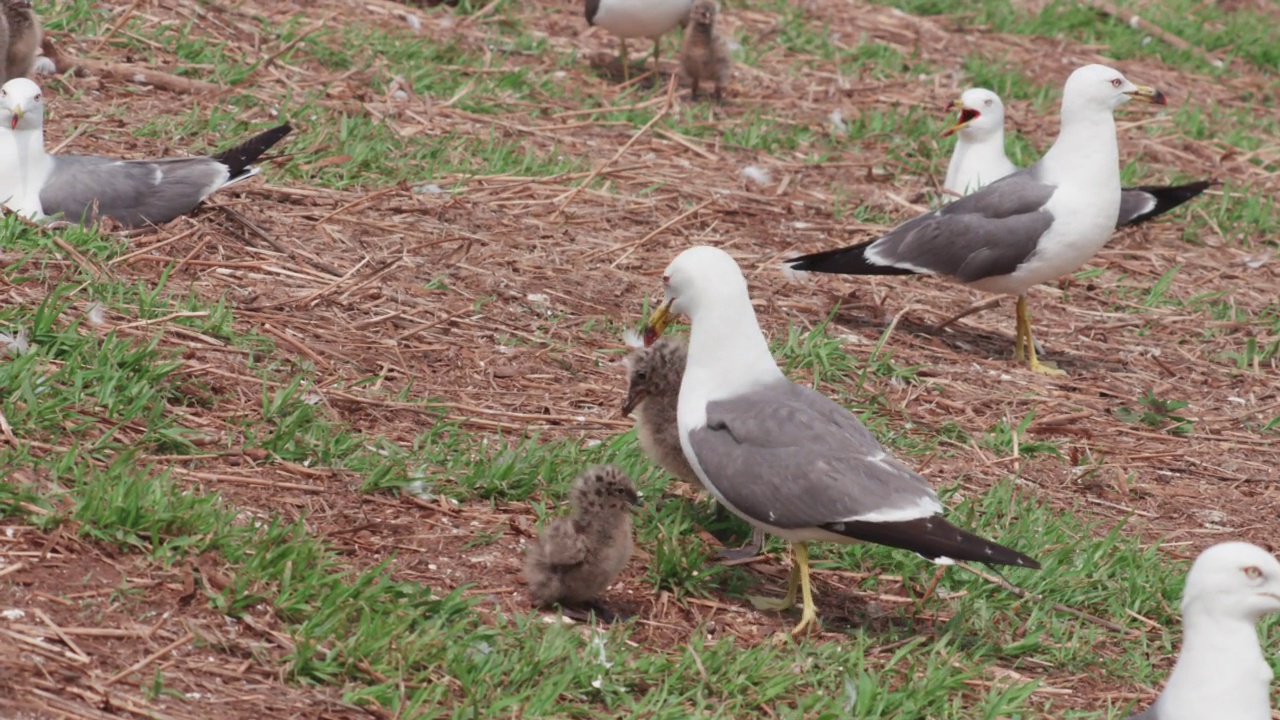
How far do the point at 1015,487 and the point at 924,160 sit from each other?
12.4 ft

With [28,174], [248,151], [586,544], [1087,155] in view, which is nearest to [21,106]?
[28,174]

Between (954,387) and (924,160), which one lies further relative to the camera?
(924,160)

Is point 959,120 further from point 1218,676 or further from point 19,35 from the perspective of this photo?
point 1218,676

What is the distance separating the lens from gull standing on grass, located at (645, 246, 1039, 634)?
4148mm

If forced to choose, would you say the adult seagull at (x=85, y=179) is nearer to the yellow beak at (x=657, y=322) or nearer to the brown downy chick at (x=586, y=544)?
the yellow beak at (x=657, y=322)

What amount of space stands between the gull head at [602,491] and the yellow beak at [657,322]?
2.48 ft

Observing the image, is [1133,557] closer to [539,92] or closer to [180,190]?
[180,190]

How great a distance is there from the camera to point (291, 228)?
255 inches

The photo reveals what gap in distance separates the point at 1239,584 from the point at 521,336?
298 centimetres

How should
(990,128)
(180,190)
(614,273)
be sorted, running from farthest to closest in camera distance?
(990,128), (614,273), (180,190)

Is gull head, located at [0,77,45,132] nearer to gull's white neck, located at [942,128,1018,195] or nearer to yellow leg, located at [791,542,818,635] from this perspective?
yellow leg, located at [791,542,818,635]

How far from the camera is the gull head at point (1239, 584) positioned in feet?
11.9

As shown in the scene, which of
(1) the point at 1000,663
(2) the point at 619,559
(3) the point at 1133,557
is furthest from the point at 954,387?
(2) the point at 619,559

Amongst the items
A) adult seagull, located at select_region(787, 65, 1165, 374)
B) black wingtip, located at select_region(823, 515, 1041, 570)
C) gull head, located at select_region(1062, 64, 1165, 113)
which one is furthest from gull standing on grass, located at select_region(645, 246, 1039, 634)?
gull head, located at select_region(1062, 64, 1165, 113)
